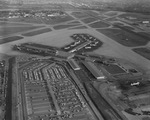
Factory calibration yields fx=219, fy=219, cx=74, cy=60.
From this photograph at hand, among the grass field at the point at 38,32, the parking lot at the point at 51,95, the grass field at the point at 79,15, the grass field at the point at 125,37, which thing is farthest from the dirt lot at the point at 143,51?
the grass field at the point at 79,15

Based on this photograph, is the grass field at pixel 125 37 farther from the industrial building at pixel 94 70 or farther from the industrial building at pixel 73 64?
the industrial building at pixel 73 64

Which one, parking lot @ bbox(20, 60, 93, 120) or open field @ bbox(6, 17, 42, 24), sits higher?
parking lot @ bbox(20, 60, 93, 120)

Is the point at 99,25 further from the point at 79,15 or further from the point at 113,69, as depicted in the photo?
the point at 113,69

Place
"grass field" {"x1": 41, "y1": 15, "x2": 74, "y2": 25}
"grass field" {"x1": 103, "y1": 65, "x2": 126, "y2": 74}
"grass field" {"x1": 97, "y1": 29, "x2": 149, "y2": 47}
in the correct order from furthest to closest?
"grass field" {"x1": 41, "y1": 15, "x2": 74, "y2": 25}
"grass field" {"x1": 97, "y1": 29, "x2": 149, "y2": 47}
"grass field" {"x1": 103, "y1": 65, "x2": 126, "y2": 74}

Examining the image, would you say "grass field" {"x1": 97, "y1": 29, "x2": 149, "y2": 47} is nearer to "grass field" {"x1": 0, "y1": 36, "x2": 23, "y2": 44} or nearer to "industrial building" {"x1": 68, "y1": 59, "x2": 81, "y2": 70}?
"industrial building" {"x1": 68, "y1": 59, "x2": 81, "y2": 70}

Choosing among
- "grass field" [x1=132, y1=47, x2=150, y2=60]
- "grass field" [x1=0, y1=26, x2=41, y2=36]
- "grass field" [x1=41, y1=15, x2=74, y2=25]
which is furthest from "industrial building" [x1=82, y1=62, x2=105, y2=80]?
"grass field" [x1=41, y1=15, x2=74, y2=25]

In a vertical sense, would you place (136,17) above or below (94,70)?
below

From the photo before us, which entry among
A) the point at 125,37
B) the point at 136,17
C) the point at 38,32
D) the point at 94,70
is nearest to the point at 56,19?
the point at 38,32

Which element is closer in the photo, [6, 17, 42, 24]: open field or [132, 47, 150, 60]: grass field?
[132, 47, 150, 60]: grass field
